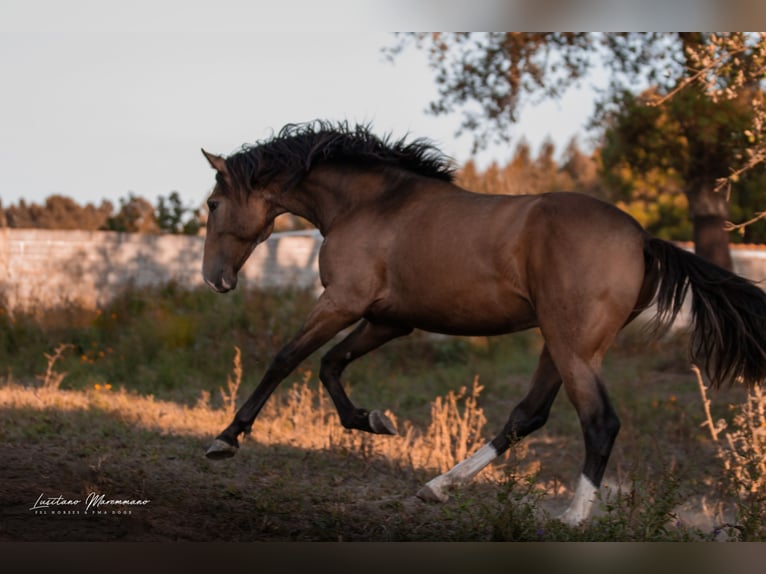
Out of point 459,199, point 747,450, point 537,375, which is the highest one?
point 459,199

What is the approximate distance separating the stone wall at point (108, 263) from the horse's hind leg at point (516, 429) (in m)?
9.81

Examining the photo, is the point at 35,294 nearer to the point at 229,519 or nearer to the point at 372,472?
the point at 372,472

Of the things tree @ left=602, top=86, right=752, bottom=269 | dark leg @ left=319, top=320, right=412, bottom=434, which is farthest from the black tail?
tree @ left=602, top=86, right=752, bottom=269

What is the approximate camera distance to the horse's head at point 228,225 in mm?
6664

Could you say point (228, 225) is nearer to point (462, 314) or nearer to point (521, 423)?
point (462, 314)

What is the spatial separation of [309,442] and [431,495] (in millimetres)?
2194

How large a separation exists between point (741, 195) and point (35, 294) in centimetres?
1510

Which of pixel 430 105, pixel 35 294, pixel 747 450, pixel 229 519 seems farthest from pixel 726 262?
pixel 35 294

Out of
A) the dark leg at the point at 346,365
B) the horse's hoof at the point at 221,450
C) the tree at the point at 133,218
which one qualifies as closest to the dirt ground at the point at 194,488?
the horse's hoof at the point at 221,450

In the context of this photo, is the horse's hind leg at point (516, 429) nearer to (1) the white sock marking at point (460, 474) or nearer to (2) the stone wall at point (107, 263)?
(1) the white sock marking at point (460, 474)

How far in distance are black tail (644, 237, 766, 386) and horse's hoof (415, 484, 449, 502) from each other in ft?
5.94

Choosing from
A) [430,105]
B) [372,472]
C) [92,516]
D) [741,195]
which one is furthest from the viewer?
[741,195]

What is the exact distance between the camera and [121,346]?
12789mm

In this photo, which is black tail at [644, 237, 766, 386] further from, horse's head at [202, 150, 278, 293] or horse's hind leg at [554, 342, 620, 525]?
horse's head at [202, 150, 278, 293]
